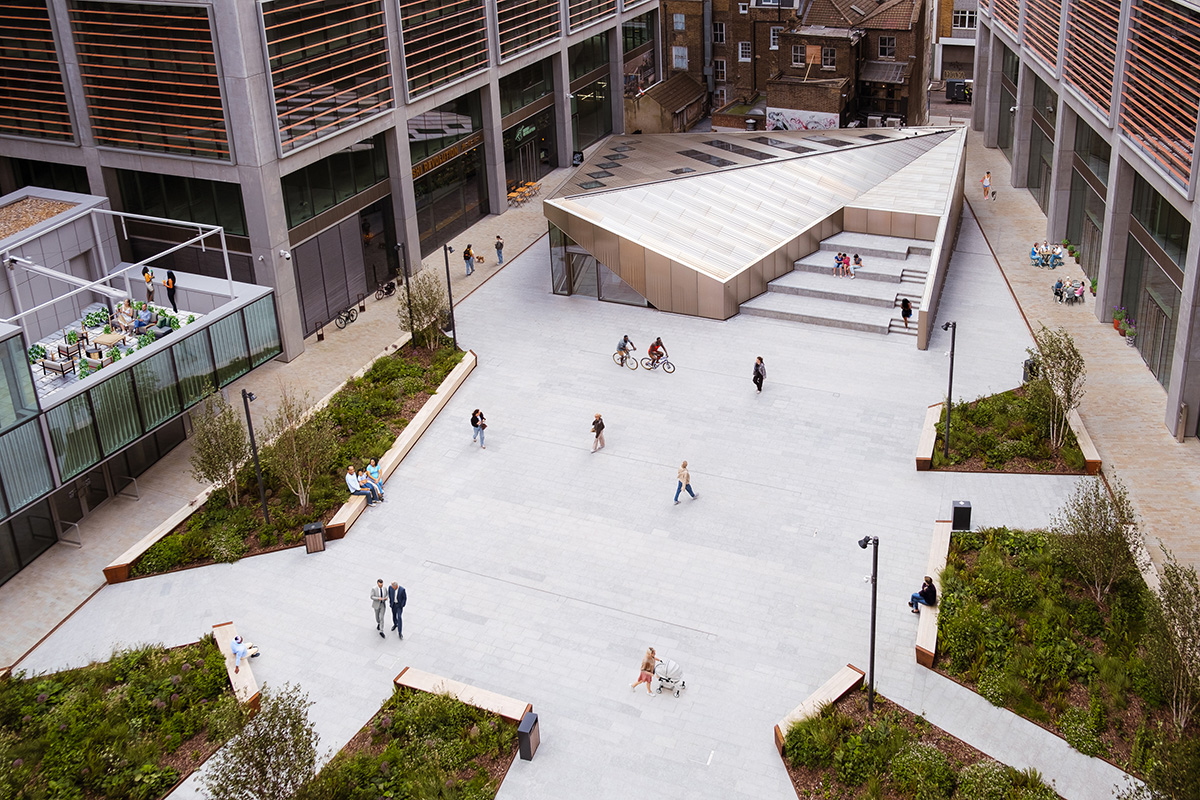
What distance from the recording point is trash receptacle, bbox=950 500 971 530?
2639cm

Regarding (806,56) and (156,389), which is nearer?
(156,389)

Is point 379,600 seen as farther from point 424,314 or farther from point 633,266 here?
point 633,266

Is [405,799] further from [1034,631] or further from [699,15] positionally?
[699,15]

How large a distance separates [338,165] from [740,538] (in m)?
20.9

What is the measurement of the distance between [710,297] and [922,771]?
21.5 metres

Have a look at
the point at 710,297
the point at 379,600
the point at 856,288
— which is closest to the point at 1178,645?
the point at 379,600

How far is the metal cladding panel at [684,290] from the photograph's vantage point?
38688mm

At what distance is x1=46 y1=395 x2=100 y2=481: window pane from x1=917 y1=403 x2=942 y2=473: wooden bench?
2130cm

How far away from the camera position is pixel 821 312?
38750mm

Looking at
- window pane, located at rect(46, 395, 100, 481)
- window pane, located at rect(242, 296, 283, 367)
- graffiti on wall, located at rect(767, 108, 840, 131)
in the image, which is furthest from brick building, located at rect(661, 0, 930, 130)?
window pane, located at rect(46, 395, 100, 481)

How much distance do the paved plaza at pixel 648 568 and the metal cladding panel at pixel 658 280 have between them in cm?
275

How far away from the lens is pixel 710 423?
3269 centimetres

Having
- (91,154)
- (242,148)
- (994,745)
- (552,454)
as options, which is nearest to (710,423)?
(552,454)

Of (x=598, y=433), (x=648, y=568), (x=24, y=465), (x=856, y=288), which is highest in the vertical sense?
(x=24, y=465)
